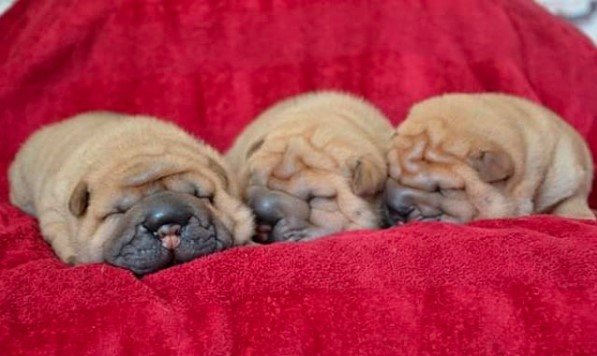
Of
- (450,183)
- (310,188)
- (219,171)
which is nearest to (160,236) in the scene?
(219,171)

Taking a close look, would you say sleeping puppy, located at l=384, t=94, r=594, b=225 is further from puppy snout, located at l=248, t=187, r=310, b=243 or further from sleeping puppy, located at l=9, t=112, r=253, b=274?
sleeping puppy, located at l=9, t=112, r=253, b=274

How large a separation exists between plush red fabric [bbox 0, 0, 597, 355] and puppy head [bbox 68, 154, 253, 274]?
205mm

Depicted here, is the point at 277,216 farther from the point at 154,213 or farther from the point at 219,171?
the point at 154,213

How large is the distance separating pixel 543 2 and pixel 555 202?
195cm

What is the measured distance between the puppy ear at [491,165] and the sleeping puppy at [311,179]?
37cm

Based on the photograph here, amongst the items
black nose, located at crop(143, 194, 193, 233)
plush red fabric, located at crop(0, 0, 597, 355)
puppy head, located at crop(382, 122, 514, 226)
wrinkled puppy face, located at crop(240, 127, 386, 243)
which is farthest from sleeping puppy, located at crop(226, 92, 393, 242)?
plush red fabric, located at crop(0, 0, 597, 355)

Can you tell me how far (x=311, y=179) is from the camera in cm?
305

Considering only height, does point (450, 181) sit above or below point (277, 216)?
above

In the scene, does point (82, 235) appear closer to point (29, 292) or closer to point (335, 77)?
point (29, 292)

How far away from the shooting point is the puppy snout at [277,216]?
Result: 2.96m

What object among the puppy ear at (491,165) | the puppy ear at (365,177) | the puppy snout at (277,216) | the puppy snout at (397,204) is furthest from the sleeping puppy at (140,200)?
the puppy ear at (491,165)

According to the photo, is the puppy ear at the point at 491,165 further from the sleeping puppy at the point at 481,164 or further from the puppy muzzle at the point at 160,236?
the puppy muzzle at the point at 160,236

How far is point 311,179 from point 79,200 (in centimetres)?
A: 87

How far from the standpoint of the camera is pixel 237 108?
384cm
